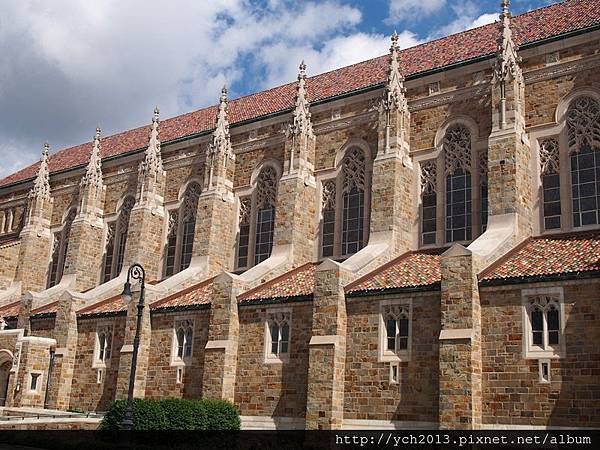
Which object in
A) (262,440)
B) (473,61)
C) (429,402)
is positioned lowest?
(262,440)

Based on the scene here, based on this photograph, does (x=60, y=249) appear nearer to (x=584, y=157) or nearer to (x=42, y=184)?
(x=42, y=184)

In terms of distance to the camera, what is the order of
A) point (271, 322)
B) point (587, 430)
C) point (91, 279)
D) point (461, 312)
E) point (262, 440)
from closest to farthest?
point (587, 430) → point (461, 312) → point (262, 440) → point (271, 322) → point (91, 279)

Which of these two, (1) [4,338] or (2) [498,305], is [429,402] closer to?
(2) [498,305]

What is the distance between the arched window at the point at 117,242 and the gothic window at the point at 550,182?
68.0ft

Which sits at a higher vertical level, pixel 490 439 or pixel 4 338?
pixel 4 338

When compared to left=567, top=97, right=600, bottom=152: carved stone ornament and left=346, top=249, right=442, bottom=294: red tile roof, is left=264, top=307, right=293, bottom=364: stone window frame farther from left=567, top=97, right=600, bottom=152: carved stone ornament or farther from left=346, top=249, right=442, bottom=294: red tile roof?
left=567, top=97, right=600, bottom=152: carved stone ornament

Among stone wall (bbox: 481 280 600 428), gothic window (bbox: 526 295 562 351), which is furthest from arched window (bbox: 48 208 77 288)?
gothic window (bbox: 526 295 562 351)

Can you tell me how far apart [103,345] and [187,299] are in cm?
482

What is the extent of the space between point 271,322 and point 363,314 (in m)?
3.73

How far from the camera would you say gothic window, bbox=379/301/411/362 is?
1983cm

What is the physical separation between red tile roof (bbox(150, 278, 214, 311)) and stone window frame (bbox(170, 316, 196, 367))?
514 millimetres

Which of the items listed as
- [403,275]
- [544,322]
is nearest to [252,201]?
[403,275]

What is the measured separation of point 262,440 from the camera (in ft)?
65.9

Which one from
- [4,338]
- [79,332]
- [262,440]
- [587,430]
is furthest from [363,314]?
[4,338]
